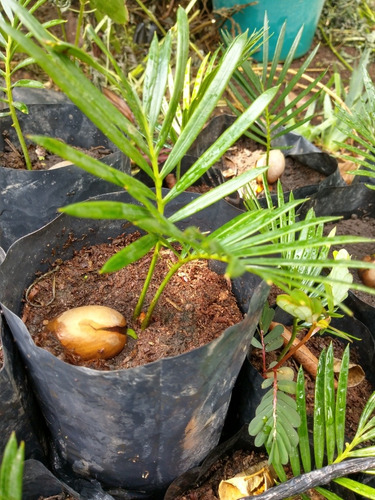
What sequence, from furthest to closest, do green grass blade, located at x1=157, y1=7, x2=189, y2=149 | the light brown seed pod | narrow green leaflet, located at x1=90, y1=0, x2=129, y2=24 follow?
1. the light brown seed pod
2. narrow green leaflet, located at x1=90, y1=0, x2=129, y2=24
3. green grass blade, located at x1=157, y1=7, x2=189, y2=149

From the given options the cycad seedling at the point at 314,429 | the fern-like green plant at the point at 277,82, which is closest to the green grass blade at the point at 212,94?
the cycad seedling at the point at 314,429

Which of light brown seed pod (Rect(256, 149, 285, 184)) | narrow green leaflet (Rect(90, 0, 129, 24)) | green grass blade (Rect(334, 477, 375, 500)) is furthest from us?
light brown seed pod (Rect(256, 149, 285, 184))

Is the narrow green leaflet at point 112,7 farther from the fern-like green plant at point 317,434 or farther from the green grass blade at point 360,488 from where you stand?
the green grass blade at point 360,488

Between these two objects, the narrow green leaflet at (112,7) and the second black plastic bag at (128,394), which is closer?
the second black plastic bag at (128,394)

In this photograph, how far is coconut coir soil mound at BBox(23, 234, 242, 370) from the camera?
80 cm

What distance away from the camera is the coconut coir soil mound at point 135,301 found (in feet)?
2.62

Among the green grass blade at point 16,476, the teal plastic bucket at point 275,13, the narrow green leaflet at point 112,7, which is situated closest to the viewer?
the green grass blade at point 16,476

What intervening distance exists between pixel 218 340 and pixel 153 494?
44 cm

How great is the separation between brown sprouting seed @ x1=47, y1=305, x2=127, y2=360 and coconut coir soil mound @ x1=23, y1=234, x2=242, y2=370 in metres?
0.02

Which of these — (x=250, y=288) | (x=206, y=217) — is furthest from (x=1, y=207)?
(x=250, y=288)

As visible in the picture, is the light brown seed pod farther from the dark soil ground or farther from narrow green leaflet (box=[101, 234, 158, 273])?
narrow green leaflet (box=[101, 234, 158, 273])

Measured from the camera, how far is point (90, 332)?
2.51ft

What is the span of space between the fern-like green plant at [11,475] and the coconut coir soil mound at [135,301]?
0.30 meters

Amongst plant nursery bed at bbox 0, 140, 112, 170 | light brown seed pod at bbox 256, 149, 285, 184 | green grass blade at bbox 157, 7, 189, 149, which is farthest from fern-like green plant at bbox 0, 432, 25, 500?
light brown seed pod at bbox 256, 149, 285, 184
